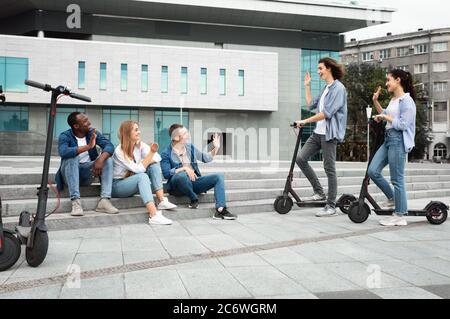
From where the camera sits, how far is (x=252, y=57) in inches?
1640

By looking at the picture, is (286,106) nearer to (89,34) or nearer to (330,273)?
(89,34)

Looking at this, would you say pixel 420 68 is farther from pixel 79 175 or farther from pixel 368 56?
pixel 79 175

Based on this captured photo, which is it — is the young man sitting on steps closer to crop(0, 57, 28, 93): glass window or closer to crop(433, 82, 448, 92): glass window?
crop(0, 57, 28, 93): glass window

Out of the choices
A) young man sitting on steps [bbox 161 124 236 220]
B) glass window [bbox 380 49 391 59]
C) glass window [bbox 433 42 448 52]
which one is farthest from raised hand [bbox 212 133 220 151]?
glass window [bbox 380 49 391 59]

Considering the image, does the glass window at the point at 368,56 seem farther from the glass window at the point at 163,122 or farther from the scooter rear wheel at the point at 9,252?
the scooter rear wheel at the point at 9,252

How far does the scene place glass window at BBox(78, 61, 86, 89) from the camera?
37375 millimetres

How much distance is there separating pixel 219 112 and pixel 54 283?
38.5m

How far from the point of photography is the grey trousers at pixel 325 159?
21.0ft

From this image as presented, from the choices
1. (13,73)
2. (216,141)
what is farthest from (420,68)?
(216,141)

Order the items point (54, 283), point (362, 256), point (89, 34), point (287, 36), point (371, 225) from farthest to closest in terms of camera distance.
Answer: point (287, 36) → point (89, 34) → point (371, 225) → point (362, 256) → point (54, 283)

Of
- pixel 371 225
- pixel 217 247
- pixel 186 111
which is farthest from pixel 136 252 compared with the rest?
pixel 186 111

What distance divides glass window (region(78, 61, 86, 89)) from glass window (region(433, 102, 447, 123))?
48.5 m

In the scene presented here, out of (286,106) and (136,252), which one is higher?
(286,106)

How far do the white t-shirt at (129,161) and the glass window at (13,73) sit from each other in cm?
3317
